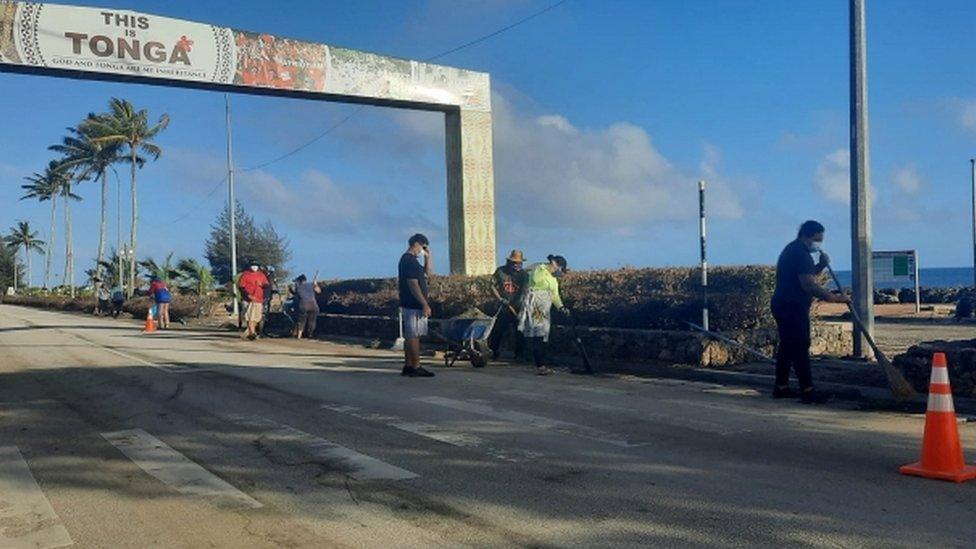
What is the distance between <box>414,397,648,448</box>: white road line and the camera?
708 centimetres

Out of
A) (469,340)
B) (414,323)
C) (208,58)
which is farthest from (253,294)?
(414,323)

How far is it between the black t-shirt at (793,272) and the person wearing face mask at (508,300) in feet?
16.2

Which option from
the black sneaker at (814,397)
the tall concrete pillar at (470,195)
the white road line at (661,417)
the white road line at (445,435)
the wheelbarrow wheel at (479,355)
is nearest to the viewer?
the white road line at (445,435)

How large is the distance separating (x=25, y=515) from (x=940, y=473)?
5.64 meters

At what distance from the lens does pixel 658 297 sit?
1368 centimetres

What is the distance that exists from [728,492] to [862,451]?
1719 mm

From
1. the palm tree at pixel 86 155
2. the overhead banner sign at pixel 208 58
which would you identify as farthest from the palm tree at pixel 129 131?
A: the overhead banner sign at pixel 208 58

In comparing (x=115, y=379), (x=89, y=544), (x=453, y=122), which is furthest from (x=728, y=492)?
(x=453, y=122)

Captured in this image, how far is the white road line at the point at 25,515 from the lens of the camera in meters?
4.77

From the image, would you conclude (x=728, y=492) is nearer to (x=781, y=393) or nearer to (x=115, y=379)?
(x=781, y=393)

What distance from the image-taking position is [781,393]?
30.9ft

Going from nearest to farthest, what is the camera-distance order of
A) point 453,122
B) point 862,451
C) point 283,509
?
1. point 283,509
2. point 862,451
3. point 453,122

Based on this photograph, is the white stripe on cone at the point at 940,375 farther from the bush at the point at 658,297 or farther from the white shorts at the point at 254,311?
the white shorts at the point at 254,311

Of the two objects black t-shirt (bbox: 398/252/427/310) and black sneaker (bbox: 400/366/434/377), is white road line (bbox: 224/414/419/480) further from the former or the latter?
black t-shirt (bbox: 398/252/427/310)
